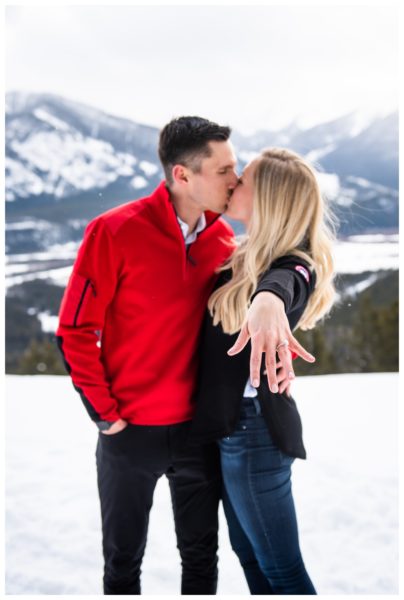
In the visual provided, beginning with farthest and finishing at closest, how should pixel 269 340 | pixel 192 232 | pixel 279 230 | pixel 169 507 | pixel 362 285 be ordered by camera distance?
pixel 362 285
pixel 169 507
pixel 192 232
pixel 279 230
pixel 269 340

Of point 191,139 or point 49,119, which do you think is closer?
point 191,139

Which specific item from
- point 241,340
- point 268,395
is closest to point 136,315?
point 268,395

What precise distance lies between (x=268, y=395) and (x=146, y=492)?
1.57ft

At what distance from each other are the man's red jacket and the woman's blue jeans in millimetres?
222

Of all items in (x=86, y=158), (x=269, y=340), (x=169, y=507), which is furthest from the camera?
(x=86, y=158)

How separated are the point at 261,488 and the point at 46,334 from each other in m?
14.7

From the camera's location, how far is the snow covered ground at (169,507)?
2.21m

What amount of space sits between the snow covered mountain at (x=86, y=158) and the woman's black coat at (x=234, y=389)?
9.28 metres

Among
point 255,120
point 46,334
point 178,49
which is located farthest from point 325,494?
point 46,334

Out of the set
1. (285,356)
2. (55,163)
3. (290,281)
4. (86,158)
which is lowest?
(285,356)

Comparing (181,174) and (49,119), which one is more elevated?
(49,119)

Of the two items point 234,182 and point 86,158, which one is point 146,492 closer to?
point 234,182

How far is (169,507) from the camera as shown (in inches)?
116

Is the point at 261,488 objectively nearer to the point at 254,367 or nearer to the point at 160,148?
the point at 254,367
